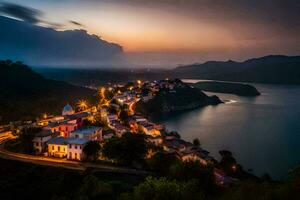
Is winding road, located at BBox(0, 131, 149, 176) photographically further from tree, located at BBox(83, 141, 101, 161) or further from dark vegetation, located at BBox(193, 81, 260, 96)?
dark vegetation, located at BBox(193, 81, 260, 96)

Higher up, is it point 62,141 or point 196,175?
point 196,175

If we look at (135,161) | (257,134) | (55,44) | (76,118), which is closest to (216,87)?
(257,134)

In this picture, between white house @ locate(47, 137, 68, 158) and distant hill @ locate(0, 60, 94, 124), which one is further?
distant hill @ locate(0, 60, 94, 124)

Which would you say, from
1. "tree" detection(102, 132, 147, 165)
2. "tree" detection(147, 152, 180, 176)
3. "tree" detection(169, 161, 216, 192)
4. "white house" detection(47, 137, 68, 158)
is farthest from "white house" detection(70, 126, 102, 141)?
"tree" detection(169, 161, 216, 192)

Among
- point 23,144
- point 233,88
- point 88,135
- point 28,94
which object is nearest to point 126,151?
point 88,135

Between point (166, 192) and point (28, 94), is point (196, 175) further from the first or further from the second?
point (28, 94)

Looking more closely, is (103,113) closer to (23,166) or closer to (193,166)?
(23,166)
